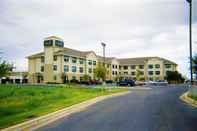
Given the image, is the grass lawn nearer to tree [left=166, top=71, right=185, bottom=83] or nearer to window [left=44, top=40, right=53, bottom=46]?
window [left=44, top=40, right=53, bottom=46]

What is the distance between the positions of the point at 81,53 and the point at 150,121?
261 ft

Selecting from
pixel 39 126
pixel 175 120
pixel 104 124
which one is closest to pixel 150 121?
pixel 175 120

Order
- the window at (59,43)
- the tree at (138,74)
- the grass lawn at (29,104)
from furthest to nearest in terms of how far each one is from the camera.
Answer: the tree at (138,74), the window at (59,43), the grass lawn at (29,104)

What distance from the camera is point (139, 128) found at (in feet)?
33.6

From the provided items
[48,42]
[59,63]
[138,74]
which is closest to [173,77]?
Answer: [138,74]

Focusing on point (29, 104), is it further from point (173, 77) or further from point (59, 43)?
point (173, 77)

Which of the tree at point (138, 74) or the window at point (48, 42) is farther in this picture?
the tree at point (138, 74)

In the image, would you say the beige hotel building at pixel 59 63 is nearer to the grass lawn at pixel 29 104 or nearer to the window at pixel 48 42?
the window at pixel 48 42

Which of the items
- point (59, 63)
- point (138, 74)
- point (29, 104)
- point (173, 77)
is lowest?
point (29, 104)

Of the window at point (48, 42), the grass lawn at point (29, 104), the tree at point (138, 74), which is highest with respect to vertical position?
the window at point (48, 42)

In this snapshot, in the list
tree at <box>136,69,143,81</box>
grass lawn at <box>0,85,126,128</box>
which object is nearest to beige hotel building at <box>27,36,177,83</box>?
tree at <box>136,69,143,81</box>

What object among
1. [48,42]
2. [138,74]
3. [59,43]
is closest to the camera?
[48,42]

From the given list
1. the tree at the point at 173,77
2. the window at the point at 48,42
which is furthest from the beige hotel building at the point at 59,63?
the tree at the point at 173,77

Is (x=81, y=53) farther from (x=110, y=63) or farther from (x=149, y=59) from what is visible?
(x=149, y=59)
